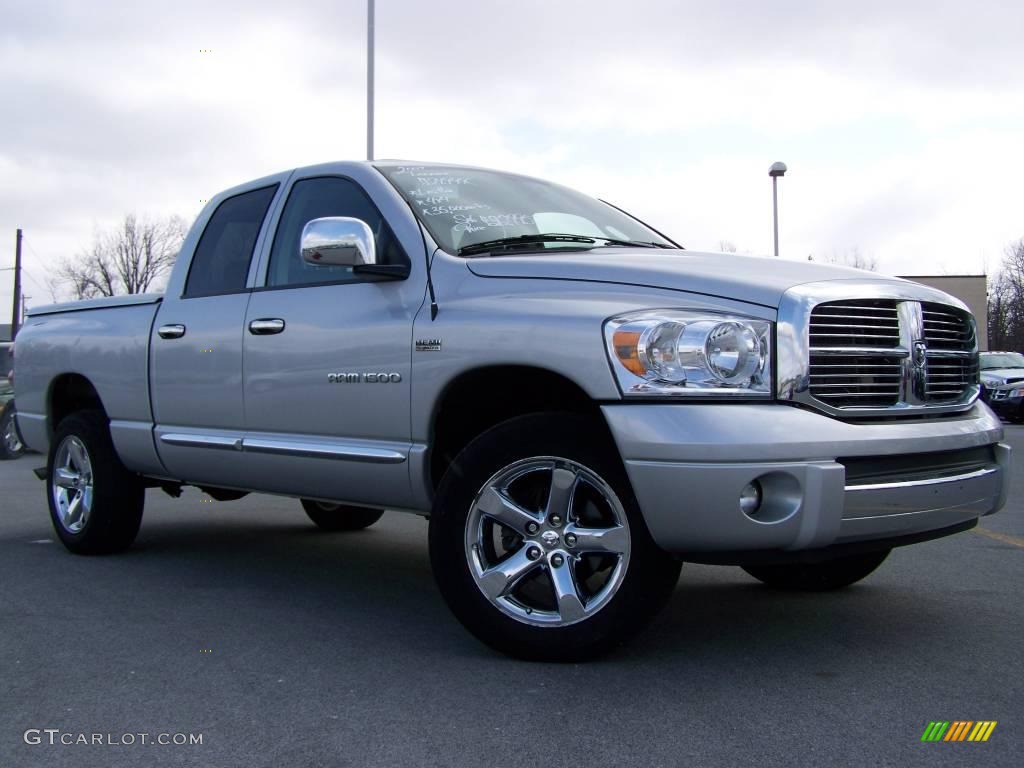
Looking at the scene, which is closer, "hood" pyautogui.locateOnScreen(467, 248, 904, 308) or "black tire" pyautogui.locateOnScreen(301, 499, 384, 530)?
"hood" pyautogui.locateOnScreen(467, 248, 904, 308)

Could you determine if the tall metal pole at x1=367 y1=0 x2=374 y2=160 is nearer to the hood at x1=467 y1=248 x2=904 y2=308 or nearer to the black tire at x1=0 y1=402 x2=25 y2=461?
the black tire at x1=0 y1=402 x2=25 y2=461

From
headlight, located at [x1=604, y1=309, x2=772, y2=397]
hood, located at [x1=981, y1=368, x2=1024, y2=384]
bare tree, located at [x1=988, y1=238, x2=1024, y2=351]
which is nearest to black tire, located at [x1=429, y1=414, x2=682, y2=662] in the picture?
headlight, located at [x1=604, y1=309, x2=772, y2=397]

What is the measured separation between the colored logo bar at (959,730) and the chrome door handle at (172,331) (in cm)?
384

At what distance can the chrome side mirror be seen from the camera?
163 inches

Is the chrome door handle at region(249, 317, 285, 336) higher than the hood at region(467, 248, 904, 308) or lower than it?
lower

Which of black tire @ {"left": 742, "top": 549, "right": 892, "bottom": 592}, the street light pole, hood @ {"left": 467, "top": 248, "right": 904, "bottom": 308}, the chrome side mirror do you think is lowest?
black tire @ {"left": 742, "top": 549, "right": 892, "bottom": 592}

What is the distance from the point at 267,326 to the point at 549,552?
1842 millimetres

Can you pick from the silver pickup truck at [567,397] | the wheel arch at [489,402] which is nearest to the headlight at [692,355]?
the silver pickup truck at [567,397]

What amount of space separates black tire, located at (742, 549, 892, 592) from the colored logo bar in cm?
165

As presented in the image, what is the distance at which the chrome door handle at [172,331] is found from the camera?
530 centimetres

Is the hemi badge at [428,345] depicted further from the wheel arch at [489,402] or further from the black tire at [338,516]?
the black tire at [338,516]

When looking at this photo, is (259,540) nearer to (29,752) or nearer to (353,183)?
(353,183)

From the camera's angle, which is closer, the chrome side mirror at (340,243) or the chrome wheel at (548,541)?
the chrome wheel at (548,541)

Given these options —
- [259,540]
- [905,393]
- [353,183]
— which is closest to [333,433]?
[353,183]
